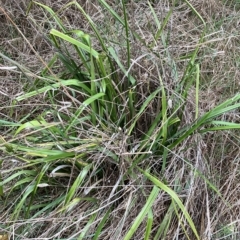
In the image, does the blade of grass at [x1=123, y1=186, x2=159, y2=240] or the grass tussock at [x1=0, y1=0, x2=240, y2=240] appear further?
the grass tussock at [x1=0, y1=0, x2=240, y2=240]

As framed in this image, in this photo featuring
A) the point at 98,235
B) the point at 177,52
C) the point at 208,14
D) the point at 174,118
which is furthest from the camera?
the point at 208,14

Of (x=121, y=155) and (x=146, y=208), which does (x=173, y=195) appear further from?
(x=121, y=155)

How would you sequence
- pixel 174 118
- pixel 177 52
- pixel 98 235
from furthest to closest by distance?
pixel 177 52
pixel 174 118
pixel 98 235

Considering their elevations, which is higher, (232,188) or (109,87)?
(109,87)

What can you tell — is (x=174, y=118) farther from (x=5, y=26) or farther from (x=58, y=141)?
(x=5, y=26)

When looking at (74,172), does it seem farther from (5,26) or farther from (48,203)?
(5,26)

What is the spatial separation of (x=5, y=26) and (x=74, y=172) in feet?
3.05

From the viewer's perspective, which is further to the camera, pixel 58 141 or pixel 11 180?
pixel 11 180

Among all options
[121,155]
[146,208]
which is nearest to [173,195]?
[146,208]

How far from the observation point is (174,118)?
53.0 inches

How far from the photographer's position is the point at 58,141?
128 cm

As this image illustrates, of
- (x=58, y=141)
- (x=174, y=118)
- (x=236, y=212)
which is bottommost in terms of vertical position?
(x=236, y=212)

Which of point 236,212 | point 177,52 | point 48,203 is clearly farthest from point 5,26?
point 236,212

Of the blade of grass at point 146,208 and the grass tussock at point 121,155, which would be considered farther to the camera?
the grass tussock at point 121,155
